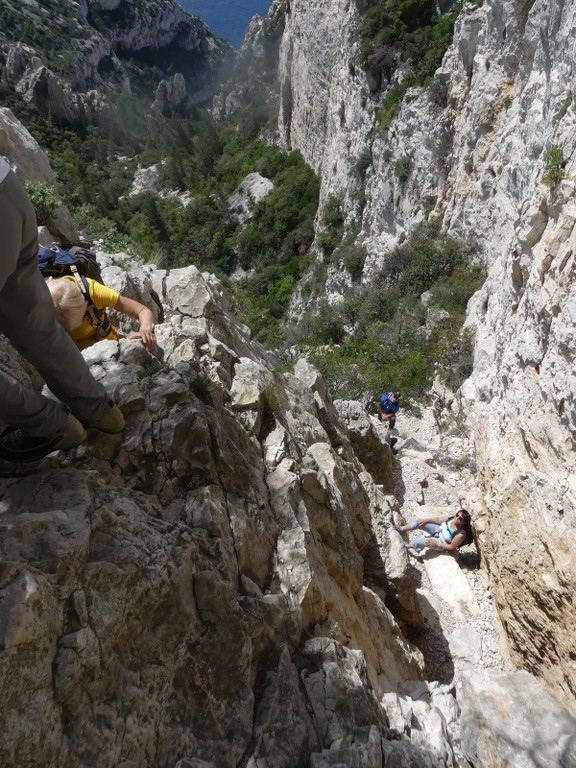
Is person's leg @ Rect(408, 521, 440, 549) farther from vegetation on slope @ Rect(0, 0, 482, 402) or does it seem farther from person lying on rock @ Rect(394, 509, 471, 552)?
vegetation on slope @ Rect(0, 0, 482, 402)

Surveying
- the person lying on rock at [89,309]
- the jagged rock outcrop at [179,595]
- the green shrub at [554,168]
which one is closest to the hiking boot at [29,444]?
the jagged rock outcrop at [179,595]

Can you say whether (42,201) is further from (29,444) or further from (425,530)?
(425,530)

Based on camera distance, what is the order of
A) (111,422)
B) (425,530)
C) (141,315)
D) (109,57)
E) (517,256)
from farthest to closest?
(109,57) → (425,530) → (517,256) → (141,315) → (111,422)

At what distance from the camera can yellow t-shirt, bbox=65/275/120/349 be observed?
310cm

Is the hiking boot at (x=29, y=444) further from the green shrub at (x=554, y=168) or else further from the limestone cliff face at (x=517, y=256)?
the green shrub at (x=554, y=168)

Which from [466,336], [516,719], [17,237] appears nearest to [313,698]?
[516,719]

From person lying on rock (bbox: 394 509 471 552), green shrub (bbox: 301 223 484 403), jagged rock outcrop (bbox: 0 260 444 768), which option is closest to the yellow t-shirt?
jagged rock outcrop (bbox: 0 260 444 768)

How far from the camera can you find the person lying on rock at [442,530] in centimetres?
673

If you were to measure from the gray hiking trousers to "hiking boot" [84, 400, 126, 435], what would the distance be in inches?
6.1

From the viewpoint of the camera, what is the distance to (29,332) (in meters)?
2.26

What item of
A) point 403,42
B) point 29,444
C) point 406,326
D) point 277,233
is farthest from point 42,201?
point 277,233

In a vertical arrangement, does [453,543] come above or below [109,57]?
below

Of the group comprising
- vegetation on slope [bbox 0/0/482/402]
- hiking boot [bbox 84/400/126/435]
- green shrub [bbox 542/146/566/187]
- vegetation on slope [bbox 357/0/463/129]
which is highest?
vegetation on slope [bbox 357/0/463/129]

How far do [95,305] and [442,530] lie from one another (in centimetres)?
590
